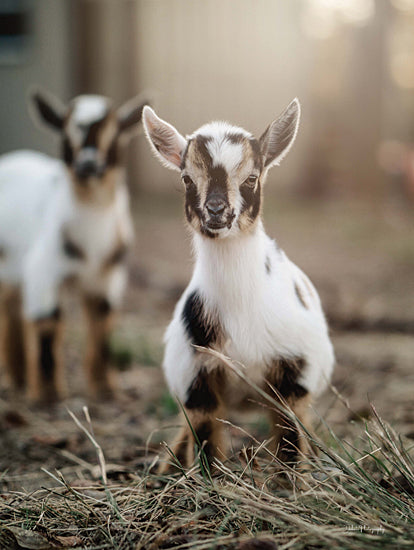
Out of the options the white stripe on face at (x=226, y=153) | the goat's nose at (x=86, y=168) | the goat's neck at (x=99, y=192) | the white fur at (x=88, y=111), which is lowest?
the goat's neck at (x=99, y=192)

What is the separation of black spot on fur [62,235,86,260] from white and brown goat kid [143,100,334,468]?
1973 millimetres

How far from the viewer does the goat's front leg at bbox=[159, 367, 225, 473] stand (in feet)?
7.90

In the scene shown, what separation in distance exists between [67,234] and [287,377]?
2.25 metres

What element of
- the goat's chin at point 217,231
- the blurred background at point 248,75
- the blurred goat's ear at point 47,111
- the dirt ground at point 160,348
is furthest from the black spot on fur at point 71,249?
the blurred background at point 248,75

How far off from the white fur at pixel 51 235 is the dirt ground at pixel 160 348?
2.05ft

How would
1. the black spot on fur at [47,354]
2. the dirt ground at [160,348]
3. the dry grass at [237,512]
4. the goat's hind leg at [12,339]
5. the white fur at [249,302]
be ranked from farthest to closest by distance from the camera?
the goat's hind leg at [12,339], the black spot on fur at [47,354], the dirt ground at [160,348], the white fur at [249,302], the dry grass at [237,512]

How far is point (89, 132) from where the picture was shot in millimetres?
4062

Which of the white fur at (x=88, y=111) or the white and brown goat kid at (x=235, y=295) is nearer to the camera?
the white and brown goat kid at (x=235, y=295)

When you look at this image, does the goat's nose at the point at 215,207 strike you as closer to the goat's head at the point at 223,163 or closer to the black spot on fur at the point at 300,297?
the goat's head at the point at 223,163

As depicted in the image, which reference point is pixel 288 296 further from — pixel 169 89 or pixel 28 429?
pixel 169 89

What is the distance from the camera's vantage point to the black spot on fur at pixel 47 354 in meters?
4.41

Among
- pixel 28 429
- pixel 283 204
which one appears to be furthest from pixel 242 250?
pixel 283 204

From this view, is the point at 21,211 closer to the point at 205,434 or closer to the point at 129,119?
the point at 129,119

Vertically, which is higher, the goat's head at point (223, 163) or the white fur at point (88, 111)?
the goat's head at point (223, 163)
